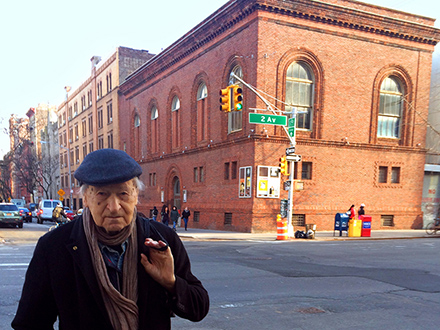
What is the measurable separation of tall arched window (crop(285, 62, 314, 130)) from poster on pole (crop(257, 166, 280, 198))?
380cm

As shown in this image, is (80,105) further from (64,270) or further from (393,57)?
(64,270)

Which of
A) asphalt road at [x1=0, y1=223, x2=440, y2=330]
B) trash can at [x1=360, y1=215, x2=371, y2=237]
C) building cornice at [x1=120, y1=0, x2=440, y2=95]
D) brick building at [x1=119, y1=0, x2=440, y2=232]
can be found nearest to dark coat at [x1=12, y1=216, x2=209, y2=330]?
asphalt road at [x1=0, y1=223, x2=440, y2=330]

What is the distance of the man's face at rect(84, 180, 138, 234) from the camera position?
5.95ft

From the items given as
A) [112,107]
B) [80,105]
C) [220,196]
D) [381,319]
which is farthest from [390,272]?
[80,105]

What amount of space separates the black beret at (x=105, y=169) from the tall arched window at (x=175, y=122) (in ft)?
94.7

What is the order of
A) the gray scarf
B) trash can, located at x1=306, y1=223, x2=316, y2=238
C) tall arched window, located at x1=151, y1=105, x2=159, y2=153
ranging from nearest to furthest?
the gray scarf → trash can, located at x1=306, y1=223, x2=316, y2=238 → tall arched window, located at x1=151, y1=105, x2=159, y2=153

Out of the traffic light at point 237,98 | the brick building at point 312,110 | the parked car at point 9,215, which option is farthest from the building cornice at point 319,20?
the parked car at point 9,215

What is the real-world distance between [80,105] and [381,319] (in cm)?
5723

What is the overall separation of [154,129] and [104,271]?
3376 cm

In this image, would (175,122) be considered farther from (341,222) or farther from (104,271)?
(104,271)

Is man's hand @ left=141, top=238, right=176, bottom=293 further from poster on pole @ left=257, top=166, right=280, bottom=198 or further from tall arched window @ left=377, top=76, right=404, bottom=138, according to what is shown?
tall arched window @ left=377, top=76, right=404, bottom=138

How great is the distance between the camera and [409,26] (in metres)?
25.0

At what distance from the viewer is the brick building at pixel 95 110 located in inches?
1642

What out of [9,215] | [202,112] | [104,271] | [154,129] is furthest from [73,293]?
[154,129]
